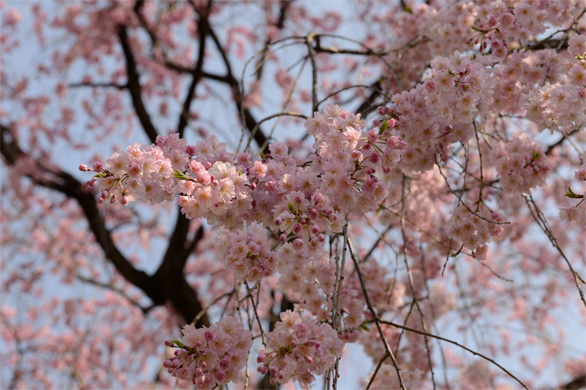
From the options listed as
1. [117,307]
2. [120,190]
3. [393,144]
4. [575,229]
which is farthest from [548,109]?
[117,307]

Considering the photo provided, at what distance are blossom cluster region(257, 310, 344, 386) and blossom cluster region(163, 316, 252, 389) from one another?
0.32 feet

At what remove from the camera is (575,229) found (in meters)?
6.93

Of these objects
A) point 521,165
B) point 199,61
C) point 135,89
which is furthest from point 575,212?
point 135,89

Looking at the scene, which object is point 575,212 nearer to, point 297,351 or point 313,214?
point 313,214

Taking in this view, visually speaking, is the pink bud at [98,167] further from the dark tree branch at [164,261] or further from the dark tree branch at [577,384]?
the dark tree branch at [577,384]

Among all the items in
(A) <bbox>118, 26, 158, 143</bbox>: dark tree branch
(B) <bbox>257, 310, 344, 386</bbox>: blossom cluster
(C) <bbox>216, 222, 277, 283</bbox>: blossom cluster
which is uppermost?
(A) <bbox>118, 26, 158, 143</bbox>: dark tree branch

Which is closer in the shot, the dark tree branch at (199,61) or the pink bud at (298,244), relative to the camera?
the pink bud at (298,244)

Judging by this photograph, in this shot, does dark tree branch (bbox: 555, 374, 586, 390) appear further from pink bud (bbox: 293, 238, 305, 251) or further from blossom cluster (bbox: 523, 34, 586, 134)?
pink bud (bbox: 293, 238, 305, 251)

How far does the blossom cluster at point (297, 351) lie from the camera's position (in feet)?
4.21

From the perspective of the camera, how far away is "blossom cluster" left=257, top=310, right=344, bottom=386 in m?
1.28

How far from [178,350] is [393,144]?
31.9 inches

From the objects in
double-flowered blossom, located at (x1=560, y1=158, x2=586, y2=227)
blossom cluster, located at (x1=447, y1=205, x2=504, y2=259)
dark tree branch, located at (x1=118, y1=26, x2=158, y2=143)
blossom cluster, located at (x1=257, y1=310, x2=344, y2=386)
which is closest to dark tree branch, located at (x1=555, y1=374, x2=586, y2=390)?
blossom cluster, located at (x1=447, y1=205, x2=504, y2=259)

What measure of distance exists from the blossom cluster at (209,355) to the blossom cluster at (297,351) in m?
0.10

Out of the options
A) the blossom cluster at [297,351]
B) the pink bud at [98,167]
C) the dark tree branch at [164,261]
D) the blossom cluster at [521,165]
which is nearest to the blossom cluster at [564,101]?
the blossom cluster at [521,165]
